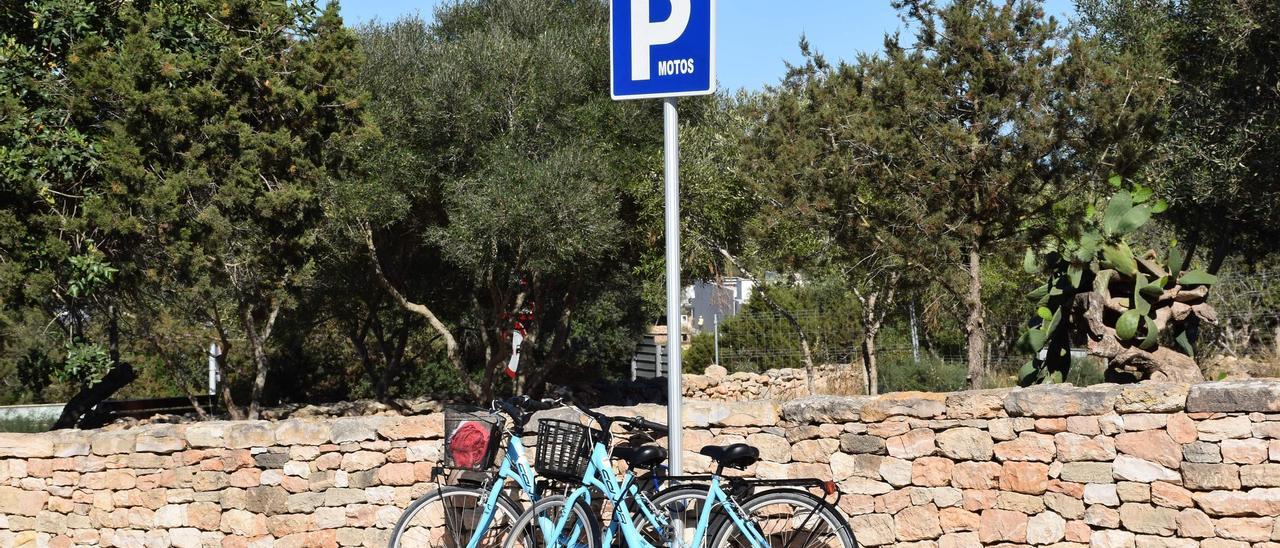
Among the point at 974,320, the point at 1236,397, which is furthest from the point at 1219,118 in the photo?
the point at 1236,397

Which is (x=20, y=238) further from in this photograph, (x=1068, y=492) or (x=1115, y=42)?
(x=1115, y=42)

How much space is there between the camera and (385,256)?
18.9 m

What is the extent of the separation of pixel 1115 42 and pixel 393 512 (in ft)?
40.8

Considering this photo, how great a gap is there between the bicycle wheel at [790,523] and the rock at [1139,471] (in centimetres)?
149

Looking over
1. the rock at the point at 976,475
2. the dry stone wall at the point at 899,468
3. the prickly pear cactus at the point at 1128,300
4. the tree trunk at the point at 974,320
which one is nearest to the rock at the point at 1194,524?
the dry stone wall at the point at 899,468

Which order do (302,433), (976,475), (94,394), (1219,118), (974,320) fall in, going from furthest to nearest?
(94,394), (1219,118), (974,320), (302,433), (976,475)

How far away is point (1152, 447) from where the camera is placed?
5.48 m

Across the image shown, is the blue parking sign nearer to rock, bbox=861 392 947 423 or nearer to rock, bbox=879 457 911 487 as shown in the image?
rock, bbox=861 392 947 423

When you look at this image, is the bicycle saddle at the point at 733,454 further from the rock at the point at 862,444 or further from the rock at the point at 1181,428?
the rock at the point at 1181,428

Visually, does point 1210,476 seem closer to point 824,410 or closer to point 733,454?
point 824,410

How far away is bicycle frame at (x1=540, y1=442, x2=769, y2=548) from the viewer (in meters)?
4.85

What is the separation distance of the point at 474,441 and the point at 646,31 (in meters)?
2.16

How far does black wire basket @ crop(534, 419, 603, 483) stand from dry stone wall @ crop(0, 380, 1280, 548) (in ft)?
3.37

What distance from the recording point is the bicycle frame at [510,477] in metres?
5.31
